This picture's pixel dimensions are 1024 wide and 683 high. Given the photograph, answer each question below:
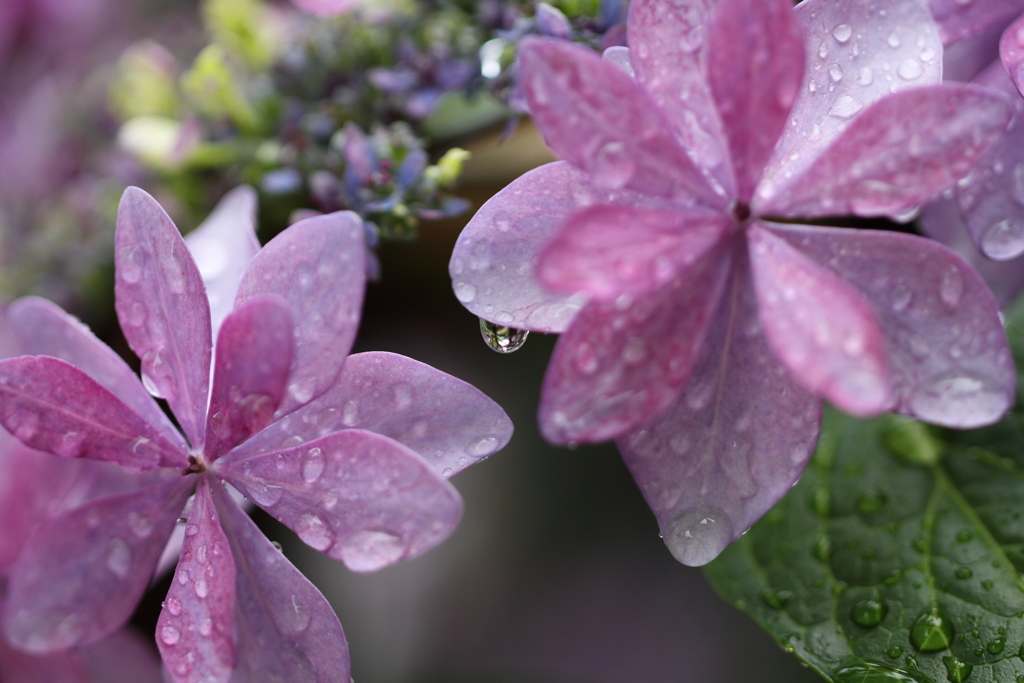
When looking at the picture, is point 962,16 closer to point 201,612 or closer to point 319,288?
point 319,288

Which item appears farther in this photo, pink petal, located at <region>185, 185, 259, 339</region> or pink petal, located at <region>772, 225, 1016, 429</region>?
pink petal, located at <region>185, 185, 259, 339</region>

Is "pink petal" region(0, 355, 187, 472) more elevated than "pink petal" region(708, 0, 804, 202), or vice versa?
"pink petal" region(708, 0, 804, 202)

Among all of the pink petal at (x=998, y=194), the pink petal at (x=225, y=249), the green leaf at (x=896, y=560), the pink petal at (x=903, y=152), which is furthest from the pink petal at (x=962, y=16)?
the pink petal at (x=225, y=249)

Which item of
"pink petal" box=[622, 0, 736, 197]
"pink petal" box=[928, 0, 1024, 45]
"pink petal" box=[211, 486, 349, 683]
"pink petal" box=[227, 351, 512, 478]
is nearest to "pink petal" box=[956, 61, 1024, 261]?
"pink petal" box=[928, 0, 1024, 45]

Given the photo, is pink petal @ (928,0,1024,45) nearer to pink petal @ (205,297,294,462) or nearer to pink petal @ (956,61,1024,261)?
pink petal @ (956,61,1024,261)

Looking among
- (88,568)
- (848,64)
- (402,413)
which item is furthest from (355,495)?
(848,64)

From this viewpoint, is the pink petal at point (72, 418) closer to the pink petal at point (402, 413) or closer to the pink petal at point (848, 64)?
the pink petal at point (402, 413)
